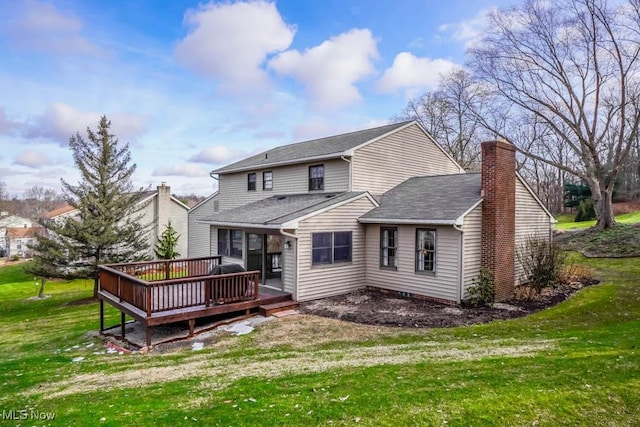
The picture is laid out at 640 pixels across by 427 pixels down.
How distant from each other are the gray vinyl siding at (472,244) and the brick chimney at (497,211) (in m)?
0.14

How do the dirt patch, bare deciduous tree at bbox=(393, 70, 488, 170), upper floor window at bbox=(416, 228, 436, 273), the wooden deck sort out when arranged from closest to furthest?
the wooden deck, the dirt patch, upper floor window at bbox=(416, 228, 436, 273), bare deciduous tree at bbox=(393, 70, 488, 170)

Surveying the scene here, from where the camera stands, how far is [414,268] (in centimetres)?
1195

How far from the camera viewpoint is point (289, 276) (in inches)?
455

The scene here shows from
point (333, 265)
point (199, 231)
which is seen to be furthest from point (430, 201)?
point (199, 231)

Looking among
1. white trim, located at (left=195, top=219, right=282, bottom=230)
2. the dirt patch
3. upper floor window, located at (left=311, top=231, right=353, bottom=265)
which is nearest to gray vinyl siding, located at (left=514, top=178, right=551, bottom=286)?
the dirt patch

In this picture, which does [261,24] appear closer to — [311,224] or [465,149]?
[311,224]

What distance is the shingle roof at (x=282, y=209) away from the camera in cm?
1199

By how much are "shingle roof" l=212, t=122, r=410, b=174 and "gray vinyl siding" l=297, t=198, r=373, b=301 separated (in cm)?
276

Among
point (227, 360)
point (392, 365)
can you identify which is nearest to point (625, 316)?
point (392, 365)

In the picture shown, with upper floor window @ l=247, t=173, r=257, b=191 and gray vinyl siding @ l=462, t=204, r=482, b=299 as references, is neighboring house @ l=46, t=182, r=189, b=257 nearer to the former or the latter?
upper floor window @ l=247, t=173, r=257, b=191

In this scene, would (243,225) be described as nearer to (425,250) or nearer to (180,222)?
(425,250)

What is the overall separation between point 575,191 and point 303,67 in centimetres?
3530

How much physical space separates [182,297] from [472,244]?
27.7 ft

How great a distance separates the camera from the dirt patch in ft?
31.3
